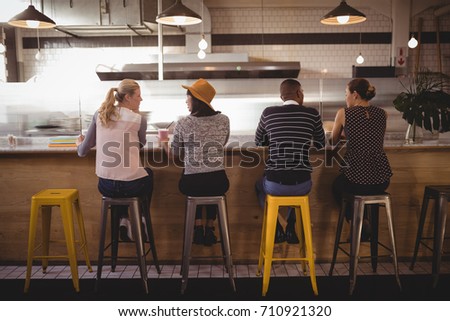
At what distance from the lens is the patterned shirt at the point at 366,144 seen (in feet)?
10.4

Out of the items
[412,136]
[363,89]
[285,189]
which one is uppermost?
[363,89]

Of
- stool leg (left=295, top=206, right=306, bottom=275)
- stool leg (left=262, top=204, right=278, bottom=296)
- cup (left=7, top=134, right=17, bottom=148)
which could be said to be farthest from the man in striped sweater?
cup (left=7, top=134, right=17, bottom=148)

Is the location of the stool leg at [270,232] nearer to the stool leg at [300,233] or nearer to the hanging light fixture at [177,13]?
the stool leg at [300,233]

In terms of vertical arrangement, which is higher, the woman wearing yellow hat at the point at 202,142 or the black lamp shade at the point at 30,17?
the black lamp shade at the point at 30,17

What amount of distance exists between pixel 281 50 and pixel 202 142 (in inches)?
228

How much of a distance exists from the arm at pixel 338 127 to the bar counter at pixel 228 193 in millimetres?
272

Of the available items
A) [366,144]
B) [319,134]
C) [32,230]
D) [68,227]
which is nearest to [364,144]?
[366,144]

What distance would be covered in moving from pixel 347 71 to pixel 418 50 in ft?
4.66

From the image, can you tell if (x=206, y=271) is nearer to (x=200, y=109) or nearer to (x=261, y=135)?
(x=261, y=135)

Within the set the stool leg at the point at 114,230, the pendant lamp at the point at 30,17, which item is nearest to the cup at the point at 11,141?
the pendant lamp at the point at 30,17

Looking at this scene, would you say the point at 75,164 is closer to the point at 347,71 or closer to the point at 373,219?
the point at 373,219

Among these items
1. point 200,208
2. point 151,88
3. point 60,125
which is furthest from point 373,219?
point 60,125

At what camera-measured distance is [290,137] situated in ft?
10.1

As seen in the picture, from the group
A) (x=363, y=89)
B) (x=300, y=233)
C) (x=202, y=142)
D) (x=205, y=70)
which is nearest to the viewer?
(x=202, y=142)
